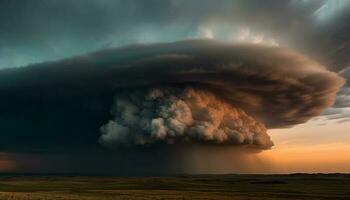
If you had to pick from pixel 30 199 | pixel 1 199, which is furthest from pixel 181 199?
pixel 1 199

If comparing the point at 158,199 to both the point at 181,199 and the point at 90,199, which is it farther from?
the point at 90,199

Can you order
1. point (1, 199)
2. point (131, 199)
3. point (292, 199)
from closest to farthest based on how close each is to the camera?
1. point (1, 199)
2. point (131, 199)
3. point (292, 199)

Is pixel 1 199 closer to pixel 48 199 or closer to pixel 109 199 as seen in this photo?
pixel 48 199

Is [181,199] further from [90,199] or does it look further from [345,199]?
[345,199]

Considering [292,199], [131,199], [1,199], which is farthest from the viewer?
[292,199]

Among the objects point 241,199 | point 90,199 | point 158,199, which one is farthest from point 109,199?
point 241,199

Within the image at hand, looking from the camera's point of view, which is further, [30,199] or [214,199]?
[214,199]

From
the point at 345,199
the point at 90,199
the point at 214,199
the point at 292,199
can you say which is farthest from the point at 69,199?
the point at 345,199

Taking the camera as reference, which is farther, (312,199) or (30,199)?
(312,199)
